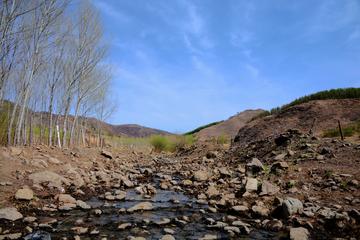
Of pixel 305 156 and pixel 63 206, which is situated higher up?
pixel 305 156

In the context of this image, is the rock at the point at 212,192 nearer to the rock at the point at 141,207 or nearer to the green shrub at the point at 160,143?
the rock at the point at 141,207

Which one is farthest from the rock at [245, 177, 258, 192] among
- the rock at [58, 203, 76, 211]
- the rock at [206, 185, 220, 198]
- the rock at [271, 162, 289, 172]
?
the rock at [58, 203, 76, 211]

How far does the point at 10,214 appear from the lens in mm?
5156

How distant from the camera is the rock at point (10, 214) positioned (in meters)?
5.07

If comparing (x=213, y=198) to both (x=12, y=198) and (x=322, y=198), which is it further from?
(x=12, y=198)

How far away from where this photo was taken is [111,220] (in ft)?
18.2

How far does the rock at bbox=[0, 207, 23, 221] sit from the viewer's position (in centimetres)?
507

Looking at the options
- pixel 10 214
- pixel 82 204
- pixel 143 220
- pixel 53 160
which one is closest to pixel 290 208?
pixel 143 220

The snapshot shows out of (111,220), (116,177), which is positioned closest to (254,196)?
(111,220)

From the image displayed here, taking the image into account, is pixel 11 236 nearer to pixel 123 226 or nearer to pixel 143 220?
pixel 123 226

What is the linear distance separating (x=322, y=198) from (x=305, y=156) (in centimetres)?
381

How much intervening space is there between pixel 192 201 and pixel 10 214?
3814 mm

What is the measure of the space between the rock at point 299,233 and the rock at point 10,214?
14.7 ft

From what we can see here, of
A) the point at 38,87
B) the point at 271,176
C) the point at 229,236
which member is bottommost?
the point at 229,236
